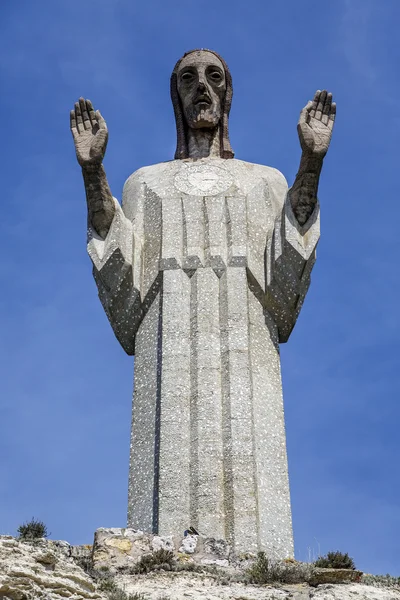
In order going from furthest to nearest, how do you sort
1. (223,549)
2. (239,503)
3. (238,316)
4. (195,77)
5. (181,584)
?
(195,77) < (238,316) < (239,503) < (223,549) < (181,584)

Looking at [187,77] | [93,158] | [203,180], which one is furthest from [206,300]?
[187,77]

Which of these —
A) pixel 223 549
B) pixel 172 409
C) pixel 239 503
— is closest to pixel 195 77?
pixel 172 409

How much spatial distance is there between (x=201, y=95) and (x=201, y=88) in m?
0.10

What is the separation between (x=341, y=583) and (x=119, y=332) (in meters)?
5.95

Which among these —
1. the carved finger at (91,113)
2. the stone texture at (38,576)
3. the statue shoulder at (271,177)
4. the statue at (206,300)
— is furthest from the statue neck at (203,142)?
the stone texture at (38,576)

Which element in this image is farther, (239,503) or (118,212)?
(118,212)

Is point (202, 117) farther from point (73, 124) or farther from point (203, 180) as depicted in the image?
A: point (73, 124)

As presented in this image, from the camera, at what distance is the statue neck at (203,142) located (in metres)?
17.5

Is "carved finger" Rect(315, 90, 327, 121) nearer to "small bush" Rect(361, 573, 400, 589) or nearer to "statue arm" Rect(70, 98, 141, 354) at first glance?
"statue arm" Rect(70, 98, 141, 354)

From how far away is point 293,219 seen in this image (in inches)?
621

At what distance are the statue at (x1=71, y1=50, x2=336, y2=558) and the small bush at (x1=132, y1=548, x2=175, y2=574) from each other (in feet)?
7.04

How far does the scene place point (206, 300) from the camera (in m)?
15.6

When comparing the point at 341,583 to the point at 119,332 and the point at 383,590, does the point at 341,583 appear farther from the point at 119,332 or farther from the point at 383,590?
the point at 119,332

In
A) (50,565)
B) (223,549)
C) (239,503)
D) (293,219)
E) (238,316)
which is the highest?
(293,219)
